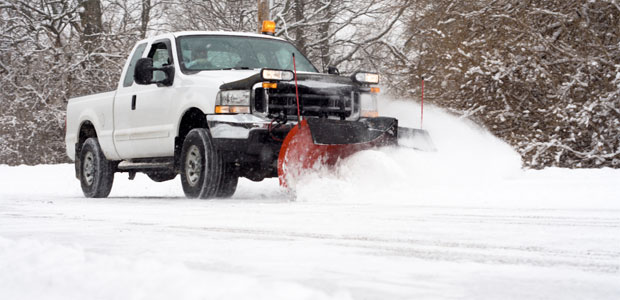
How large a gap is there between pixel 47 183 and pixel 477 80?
24.7ft

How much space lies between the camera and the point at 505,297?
3334mm

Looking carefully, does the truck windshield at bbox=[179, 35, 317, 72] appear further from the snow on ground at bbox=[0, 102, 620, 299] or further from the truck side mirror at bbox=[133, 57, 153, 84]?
the snow on ground at bbox=[0, 102, 620, 299]

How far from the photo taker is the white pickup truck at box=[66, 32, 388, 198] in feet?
30.8

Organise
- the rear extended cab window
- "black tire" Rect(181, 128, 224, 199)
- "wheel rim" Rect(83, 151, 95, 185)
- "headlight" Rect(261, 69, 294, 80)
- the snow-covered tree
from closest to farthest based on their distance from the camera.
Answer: "headlight" Rect(261, 69, 294, 80)
"black tire" Rect(181, 128, 224, 199)
the rear extended cab window
"wheel rim" Rect(83, 151, 95, 185)
the snow-covered tree

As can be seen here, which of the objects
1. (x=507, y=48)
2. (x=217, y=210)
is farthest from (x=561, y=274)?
(x=507, y=48)

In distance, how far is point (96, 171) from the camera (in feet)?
38.9

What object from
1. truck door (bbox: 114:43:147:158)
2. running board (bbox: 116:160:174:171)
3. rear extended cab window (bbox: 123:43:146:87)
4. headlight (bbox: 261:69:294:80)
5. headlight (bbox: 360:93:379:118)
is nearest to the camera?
headlight (bbox: 261:69:294:80)

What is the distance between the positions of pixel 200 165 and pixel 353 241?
4730 mm

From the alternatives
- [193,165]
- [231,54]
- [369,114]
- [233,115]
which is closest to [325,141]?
[233,115]

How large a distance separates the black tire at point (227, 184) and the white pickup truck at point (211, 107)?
0.01 m

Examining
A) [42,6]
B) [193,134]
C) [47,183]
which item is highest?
[42,6]

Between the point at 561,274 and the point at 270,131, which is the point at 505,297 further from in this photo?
the point at 270,131

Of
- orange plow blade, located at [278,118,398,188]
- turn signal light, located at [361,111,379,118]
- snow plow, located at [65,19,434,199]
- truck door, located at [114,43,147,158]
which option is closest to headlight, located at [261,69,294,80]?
snow plow, located at [65,19,434,199]

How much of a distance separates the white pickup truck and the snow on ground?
569 mm
